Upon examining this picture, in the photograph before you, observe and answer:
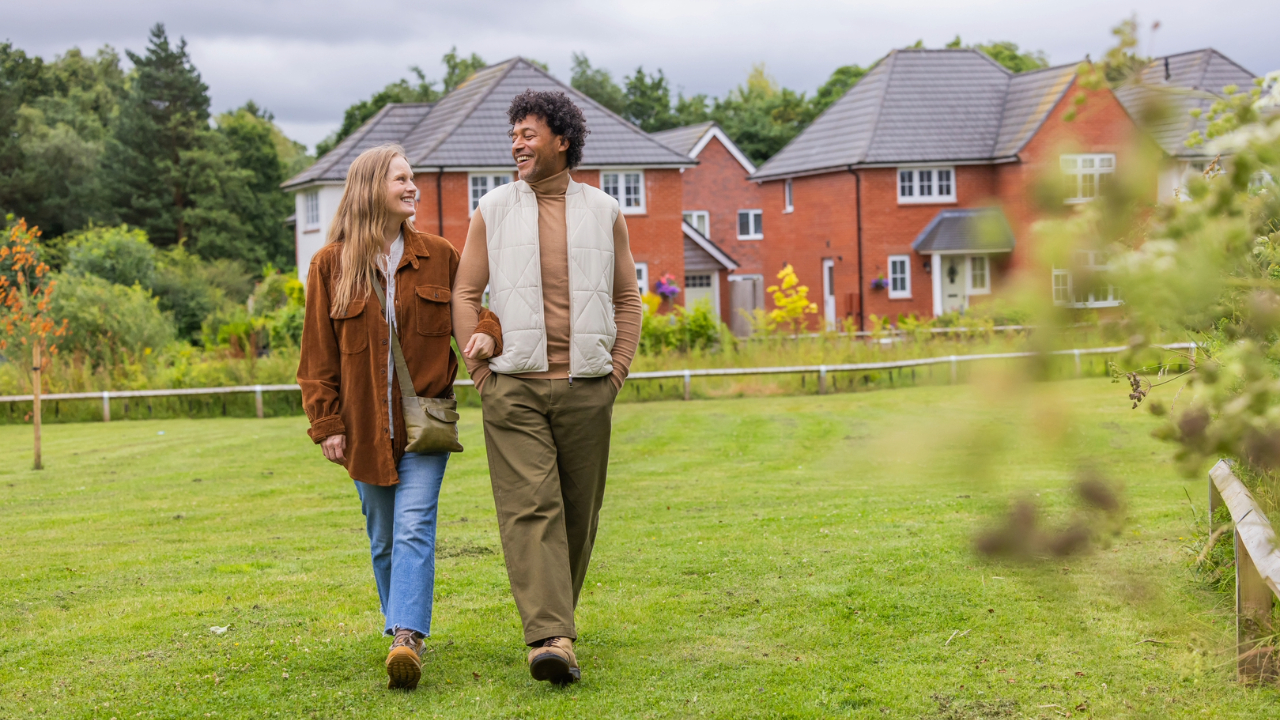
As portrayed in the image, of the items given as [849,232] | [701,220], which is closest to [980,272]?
[849,232]

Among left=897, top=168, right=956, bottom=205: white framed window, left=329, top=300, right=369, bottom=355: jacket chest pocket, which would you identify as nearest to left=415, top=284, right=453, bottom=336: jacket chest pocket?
left=329, top=300, right=369, bottom=355: jacket chest pocket

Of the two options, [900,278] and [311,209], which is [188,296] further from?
[900,278]

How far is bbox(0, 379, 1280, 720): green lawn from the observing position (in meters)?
1.59

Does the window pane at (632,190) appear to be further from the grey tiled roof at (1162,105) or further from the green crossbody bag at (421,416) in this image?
the grey tiled roof at (1162,105)

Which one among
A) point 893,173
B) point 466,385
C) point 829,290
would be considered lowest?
point 466,385

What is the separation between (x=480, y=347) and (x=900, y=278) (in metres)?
34.7

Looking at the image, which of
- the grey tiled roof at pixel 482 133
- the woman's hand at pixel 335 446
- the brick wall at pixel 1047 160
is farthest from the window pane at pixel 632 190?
the brick wall at pixel 1047 160

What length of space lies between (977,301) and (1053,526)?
0.31 metres

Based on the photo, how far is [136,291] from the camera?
24484 mm

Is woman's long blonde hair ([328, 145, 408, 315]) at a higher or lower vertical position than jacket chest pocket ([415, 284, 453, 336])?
higher

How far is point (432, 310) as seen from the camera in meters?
4.75

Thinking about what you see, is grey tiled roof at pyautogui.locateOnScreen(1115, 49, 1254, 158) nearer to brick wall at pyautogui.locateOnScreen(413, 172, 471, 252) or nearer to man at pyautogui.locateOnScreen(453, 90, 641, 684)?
man at pyautogui.locateOnScreen(453, 90, 641, 684)

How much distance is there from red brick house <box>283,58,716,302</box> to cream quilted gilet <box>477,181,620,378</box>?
29593mm

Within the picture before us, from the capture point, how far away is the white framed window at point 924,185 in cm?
3756
